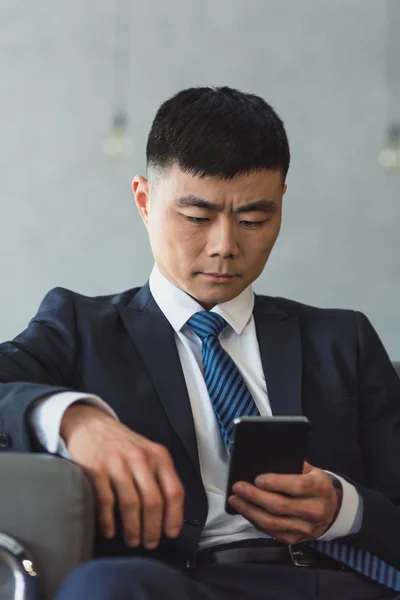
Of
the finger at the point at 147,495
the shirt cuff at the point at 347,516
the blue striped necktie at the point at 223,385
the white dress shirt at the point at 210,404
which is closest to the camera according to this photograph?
the finger at the point at 147,495

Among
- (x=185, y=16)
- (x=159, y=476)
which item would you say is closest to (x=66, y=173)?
(x=185, y=16)

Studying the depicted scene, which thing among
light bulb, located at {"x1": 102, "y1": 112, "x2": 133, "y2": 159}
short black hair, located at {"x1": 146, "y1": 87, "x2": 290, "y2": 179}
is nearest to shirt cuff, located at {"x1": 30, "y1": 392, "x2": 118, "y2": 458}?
short black hair, located at {"x1": 146, "y1": 87, "x2": 290, "y2": 179}

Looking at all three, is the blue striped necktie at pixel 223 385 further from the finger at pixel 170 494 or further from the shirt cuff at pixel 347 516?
the finger at pixel 170 494

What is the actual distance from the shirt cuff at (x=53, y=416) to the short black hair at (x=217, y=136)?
18.2 inches

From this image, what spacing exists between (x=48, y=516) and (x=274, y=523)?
0.30 meters

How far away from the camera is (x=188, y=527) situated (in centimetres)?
121

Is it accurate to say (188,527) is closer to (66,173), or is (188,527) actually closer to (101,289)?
(101,289)

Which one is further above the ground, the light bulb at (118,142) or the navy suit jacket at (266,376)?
the light bulb at (118,142)

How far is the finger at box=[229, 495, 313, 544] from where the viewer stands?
3.64 ft

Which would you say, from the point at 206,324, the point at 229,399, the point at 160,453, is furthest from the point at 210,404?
the point at 160,453

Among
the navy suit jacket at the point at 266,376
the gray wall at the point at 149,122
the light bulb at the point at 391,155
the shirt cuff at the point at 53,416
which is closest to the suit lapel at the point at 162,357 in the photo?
the navy suit jacket at the point at 266,376

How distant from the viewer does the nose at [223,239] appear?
4.50ft

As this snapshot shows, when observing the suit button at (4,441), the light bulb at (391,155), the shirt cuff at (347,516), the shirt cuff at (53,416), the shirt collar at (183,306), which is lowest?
the shirt cuff at (347,516)

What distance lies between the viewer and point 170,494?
3.18 feet
